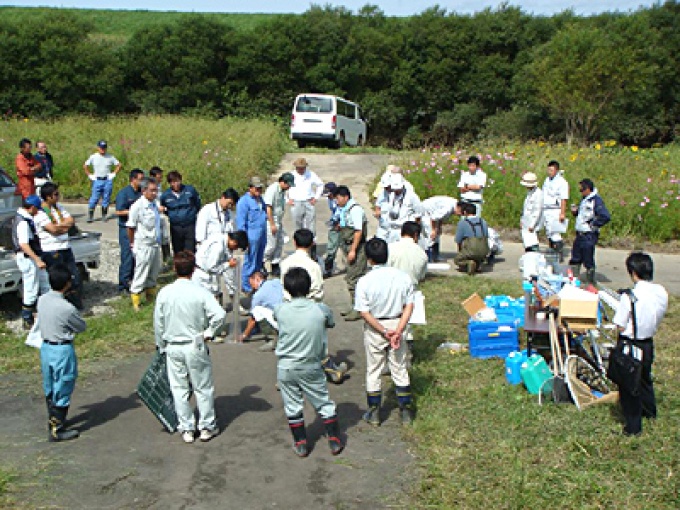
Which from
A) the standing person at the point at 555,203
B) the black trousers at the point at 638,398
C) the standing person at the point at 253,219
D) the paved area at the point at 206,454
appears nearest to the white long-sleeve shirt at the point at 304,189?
the standing person at the point at 253,219

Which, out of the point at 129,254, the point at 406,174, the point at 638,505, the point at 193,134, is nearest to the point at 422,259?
the point at 638,505

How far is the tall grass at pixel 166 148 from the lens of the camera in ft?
60.8

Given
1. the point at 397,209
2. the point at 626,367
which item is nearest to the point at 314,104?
the point at 397,209

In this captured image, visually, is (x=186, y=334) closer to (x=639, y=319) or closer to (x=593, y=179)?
(x=639, y=319)

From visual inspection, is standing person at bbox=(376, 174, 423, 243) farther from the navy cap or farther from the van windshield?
the van windshield

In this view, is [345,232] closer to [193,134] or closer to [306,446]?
[306,446]

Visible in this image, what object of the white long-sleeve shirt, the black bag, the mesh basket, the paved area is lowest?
the paved area

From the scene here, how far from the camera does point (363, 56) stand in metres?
34.7

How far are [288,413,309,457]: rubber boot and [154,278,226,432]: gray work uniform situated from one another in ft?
2.59

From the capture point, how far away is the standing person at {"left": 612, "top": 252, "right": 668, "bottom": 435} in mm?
6426

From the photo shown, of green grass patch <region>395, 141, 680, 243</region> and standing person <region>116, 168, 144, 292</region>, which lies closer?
standing person <region>116, 168, 144, 292</region>

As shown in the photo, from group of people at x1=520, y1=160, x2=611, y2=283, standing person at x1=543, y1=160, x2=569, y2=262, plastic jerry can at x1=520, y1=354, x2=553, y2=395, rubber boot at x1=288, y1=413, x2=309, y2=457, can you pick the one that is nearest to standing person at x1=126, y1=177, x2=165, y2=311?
rubber boot at x1=288, y1=413, x2=309, y2=457

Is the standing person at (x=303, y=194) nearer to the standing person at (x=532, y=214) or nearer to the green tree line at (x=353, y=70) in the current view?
the standing person at (x=532, y=214)

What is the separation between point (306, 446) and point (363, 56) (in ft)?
98.7
